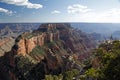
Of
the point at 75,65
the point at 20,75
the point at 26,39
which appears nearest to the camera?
the point at 75,65

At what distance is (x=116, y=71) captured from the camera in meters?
37.2

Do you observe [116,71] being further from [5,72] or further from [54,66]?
Answer: [5,72]

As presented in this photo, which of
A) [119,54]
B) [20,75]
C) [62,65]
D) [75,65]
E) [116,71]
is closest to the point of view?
[116,71]

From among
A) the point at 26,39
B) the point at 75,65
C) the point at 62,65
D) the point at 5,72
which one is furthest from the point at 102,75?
the point at 26,39

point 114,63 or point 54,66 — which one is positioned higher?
point 114,63

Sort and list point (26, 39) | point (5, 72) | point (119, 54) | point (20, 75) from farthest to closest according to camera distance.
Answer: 1. point (26, 39)
2. point (5, 72)
3. point (20, 75)
4. point (119, 54)

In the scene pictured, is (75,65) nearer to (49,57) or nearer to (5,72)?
(49,57)

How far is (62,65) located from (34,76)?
14.0m

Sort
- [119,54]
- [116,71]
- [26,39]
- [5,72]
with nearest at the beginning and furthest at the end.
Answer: [116,71] < [119,54] < [5,72] < [26,39]

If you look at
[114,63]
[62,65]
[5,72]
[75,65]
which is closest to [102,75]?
[114,63]

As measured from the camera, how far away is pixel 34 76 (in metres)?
122

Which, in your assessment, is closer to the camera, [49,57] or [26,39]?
[49,57]

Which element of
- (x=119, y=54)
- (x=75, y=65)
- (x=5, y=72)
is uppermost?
(x=119, y=54)

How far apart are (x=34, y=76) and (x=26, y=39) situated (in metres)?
47.1
